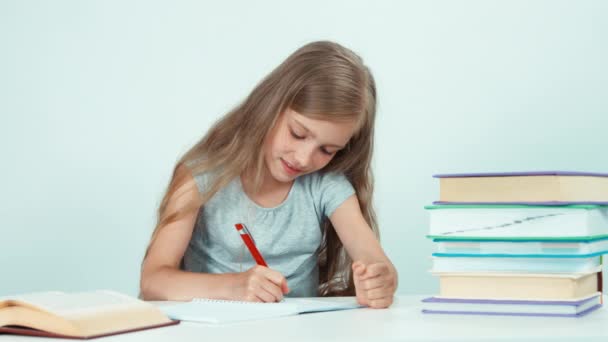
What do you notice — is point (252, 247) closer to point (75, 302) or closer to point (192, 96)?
point (75, 302)

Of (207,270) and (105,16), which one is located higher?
(105,16)

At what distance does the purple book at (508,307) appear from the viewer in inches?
36.2

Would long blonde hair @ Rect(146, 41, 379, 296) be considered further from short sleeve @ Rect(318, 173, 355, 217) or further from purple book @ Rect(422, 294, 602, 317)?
purple book @ Rect(422, 294, 602, 317)

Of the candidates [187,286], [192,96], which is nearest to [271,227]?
[187,286]

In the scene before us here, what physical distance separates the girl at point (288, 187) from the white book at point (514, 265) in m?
0.46

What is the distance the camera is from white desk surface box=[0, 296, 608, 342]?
794 mm

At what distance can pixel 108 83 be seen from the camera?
247 cm

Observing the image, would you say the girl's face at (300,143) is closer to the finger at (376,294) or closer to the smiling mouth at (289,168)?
the smiling mouth at (289,168)

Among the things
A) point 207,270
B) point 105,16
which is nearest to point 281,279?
point 207,270

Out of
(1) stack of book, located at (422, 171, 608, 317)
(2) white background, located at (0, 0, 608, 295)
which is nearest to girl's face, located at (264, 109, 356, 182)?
(1) stack of book, located at (422, 171, 608, 317)

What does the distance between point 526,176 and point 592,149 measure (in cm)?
148

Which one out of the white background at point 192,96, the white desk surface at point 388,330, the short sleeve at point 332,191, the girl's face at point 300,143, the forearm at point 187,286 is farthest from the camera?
the white background at point 192,96

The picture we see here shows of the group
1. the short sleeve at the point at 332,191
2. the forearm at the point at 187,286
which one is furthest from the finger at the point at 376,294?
the short sleeve at the point at 332,191

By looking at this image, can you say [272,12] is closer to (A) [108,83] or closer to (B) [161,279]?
(A) [108,83]
